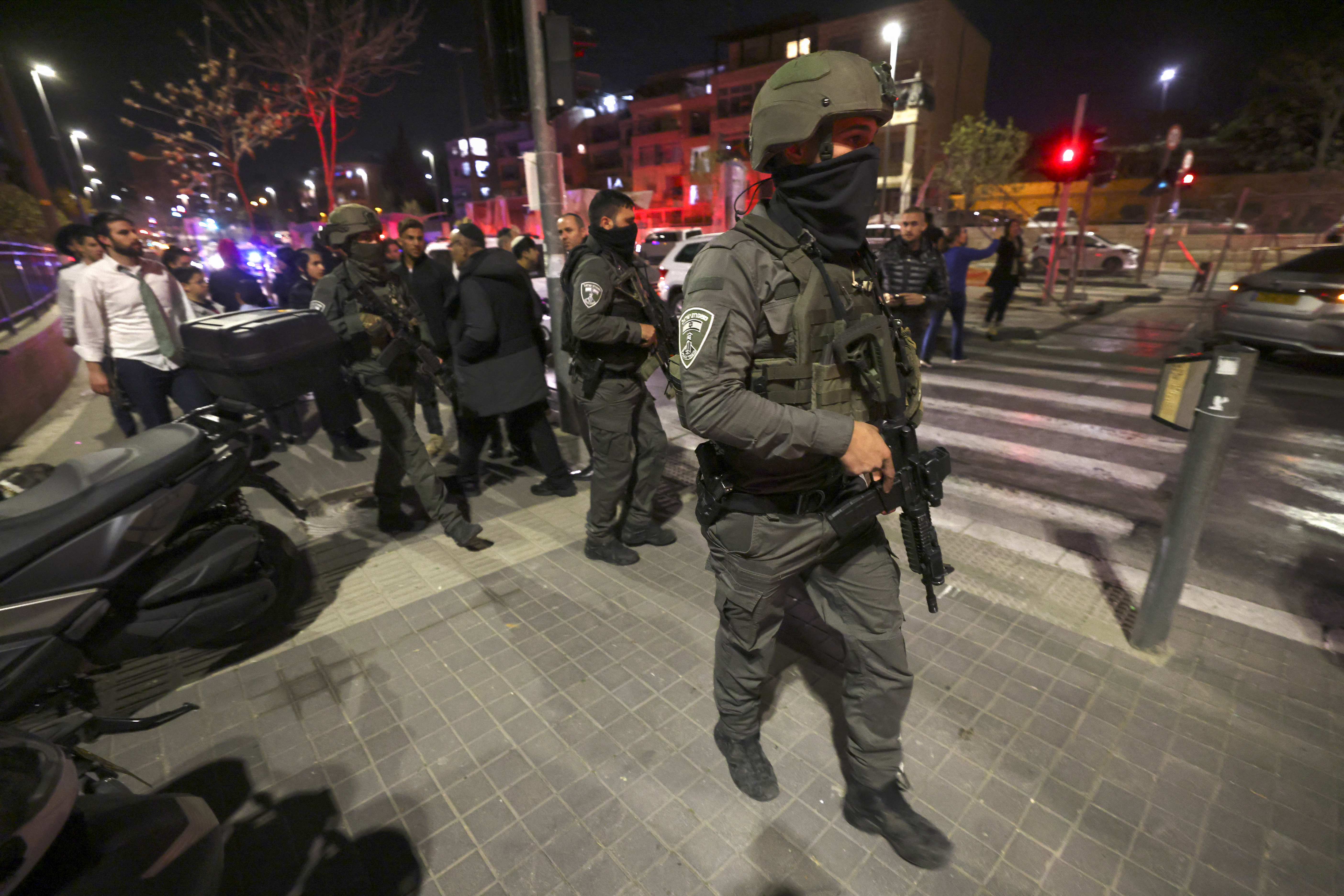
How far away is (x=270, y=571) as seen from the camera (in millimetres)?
3279

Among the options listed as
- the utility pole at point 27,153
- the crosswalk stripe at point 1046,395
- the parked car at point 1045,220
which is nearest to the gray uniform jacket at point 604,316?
the crosswalk stripe at point 1046,395

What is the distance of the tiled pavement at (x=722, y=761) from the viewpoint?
6.59 feet

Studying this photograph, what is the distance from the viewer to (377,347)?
3.98 metres

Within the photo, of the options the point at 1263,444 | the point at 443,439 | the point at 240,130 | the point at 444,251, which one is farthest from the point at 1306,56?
the point at 240,130

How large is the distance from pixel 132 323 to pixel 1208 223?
33.8 meters

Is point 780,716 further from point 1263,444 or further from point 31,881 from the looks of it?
point 1263,444

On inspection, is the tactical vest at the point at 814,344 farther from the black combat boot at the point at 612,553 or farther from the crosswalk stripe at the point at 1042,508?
the crosswalk stripe at the point at 1042,508

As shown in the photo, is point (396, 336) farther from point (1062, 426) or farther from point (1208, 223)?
point (1208, 223)

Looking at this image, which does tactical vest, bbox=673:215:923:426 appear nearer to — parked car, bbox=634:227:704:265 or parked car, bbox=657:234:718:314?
parked car, bbox=657:234:718:314

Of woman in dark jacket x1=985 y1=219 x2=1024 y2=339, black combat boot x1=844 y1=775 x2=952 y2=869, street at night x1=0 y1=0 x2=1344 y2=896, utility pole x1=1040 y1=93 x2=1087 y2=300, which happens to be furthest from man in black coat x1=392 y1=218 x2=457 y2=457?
utility pole x1=1040 y1=93 x2=1087 y2=300

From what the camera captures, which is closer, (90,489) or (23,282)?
(90,489)

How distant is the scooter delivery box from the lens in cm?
342

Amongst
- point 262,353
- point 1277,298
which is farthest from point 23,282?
point 1277,298

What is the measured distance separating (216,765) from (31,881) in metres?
1.58
